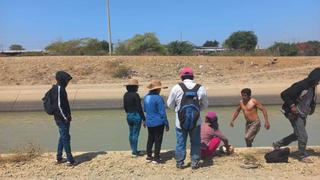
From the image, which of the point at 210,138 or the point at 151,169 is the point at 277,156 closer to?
the point at 210,138

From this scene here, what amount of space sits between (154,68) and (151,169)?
31.1 metres

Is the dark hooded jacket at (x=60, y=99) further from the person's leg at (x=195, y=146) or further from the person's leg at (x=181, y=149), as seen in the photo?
the person's leg at (x=195, y=146)

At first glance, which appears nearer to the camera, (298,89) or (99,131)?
(298,89)

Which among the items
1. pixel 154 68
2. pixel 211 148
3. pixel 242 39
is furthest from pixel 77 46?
pixel 211 148

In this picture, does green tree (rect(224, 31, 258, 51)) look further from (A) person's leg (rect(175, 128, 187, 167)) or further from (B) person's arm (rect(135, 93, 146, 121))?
(A) person's leg (rect(175, 128, 187, 167))

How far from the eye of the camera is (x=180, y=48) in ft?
212

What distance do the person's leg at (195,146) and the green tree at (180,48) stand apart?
2130 inches

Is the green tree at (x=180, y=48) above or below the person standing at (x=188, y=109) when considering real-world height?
above

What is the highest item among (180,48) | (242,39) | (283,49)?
(242,39)

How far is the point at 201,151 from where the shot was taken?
30.9 feet

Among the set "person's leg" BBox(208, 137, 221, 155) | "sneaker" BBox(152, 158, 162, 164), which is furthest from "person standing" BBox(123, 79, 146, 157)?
"person's leg" BBox(208, 137, 221, 155)

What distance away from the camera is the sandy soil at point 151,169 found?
8.44 meters

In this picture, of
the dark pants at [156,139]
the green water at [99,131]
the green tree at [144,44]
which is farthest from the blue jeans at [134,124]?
the green tree at [144,44]

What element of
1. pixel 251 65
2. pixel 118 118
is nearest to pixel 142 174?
pixel 118 118
